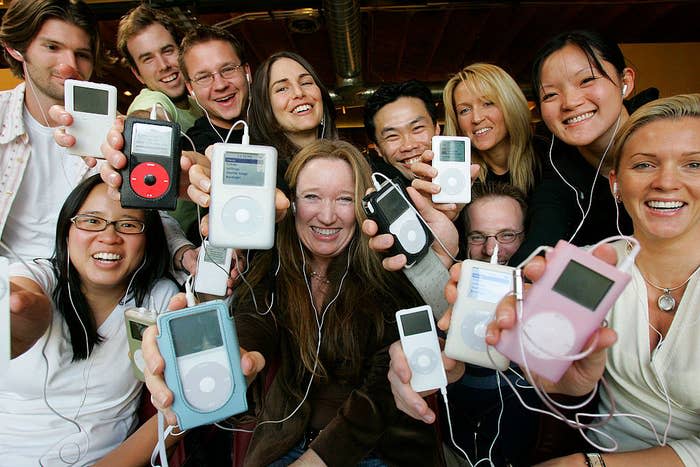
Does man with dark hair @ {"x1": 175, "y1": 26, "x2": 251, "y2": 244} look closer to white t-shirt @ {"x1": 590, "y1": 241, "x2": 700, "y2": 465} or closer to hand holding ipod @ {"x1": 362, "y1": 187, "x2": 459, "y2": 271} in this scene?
hand holding ipod @ {"x1": 362, "y1": 187, "x2": 459, "y2": 271}

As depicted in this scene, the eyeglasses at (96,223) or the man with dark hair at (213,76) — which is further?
the man with dark hair at (213,76)

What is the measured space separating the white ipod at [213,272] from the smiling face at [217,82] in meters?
1.02

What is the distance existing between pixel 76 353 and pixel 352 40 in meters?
3.85

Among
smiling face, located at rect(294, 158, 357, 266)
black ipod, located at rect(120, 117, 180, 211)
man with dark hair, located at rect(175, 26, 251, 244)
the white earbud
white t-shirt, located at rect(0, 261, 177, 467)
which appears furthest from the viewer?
man with dark hair, located at rect(175, 26, 251, 244)

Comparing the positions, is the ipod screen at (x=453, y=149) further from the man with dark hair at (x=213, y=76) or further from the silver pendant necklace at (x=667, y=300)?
the man with dark hair at (x=213, y=76)

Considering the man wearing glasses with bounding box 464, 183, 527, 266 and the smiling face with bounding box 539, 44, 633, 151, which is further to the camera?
the man wearing glasses with bounding box 464, 183, 527, 266

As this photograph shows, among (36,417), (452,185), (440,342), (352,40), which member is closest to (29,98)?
(36,417)

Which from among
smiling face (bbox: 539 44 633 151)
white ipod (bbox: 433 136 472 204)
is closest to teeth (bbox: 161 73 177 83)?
white ipod (bbox: 433 136 472 204)

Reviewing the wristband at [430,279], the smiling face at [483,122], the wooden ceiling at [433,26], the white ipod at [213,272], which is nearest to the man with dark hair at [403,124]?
the smiling face at [483,122]

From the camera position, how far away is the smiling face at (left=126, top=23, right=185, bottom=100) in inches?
104

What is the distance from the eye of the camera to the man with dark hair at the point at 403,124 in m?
2.22

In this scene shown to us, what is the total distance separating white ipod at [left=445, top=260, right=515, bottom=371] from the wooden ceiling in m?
3.65

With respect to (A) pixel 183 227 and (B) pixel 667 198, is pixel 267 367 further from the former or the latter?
(B) pixel 667 198

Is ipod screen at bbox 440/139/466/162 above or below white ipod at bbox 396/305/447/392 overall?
above
